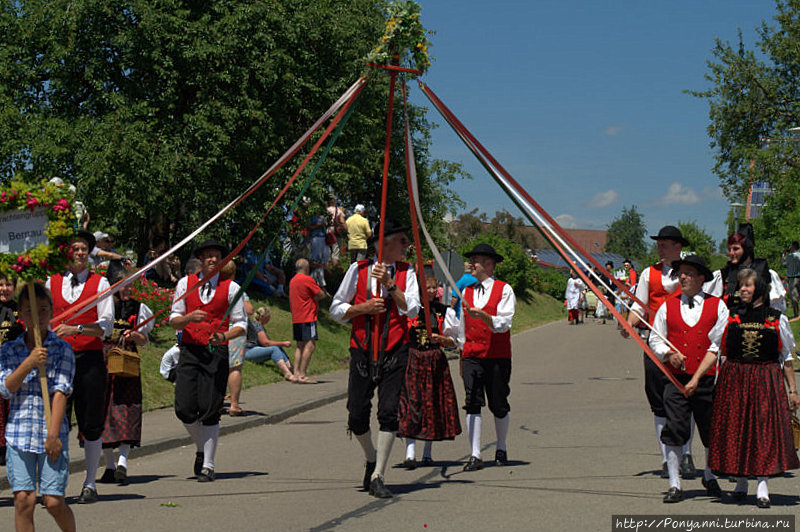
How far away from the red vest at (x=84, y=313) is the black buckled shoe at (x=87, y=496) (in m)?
1.09

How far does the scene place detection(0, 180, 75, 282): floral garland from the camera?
5.70m

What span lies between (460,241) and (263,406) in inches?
1756

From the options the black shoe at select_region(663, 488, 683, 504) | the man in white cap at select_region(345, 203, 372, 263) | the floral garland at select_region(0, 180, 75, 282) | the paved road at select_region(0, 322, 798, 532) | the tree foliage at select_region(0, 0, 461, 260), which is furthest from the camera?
the man in white cap at select_region(345, 203, 372, 263)

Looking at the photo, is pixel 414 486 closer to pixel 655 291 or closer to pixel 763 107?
pixel 655 291

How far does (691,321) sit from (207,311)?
3.99 m

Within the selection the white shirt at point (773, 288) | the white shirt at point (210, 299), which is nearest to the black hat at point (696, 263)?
the white shirt at point (773, 288)

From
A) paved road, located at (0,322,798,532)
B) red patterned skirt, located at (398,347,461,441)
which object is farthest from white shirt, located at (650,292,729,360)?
red patterned skirt, located at (398,347,461,441)

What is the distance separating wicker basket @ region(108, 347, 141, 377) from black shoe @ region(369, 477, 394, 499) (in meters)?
2.37

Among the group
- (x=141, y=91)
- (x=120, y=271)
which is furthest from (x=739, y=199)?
(x=120, y=271)

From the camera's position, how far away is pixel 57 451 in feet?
17.7

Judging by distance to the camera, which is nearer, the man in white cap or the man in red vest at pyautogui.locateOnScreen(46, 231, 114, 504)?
the man in red vest at pyautogui.locateOnScreen(46, 231, 114, 504)

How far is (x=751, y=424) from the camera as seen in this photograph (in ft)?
23.3

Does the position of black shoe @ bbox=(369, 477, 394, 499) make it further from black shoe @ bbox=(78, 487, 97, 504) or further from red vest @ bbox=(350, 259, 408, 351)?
black shoe @ bbox=(78, 487, 97, 504)

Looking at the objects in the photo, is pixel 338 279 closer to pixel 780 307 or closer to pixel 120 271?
pixel 120 271
